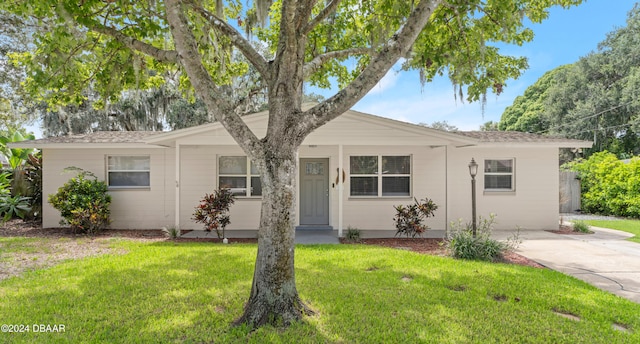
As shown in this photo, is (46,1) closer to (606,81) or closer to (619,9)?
(606,81)

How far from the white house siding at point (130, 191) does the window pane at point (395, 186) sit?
21.2ft

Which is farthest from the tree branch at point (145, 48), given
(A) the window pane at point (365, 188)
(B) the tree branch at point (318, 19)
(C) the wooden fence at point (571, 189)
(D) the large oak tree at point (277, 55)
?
(C) the wooden fence at point (571, 189)

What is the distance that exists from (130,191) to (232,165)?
3218 millimetres

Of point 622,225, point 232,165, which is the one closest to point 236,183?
point 232,165

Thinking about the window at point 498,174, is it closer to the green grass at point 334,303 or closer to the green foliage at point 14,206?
the green grass at point 334,303

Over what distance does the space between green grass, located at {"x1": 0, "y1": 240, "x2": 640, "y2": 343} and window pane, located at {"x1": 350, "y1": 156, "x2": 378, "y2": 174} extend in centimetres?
429

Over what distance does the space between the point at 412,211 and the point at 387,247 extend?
66.4 inches

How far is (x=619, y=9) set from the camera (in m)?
25.2

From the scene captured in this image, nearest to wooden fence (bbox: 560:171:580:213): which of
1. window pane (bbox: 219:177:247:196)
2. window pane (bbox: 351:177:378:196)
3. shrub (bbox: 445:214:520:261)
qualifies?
window pane (bbox: 351:177:378:196)

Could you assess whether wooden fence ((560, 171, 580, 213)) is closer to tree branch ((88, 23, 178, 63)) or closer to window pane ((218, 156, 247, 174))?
window pane ((218, 156, 247, 174))

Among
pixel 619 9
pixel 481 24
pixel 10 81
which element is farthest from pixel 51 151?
pixel 619 9

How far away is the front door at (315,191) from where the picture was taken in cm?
1063

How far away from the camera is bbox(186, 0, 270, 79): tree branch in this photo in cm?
421

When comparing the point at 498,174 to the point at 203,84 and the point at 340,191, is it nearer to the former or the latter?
the point at 340,191
